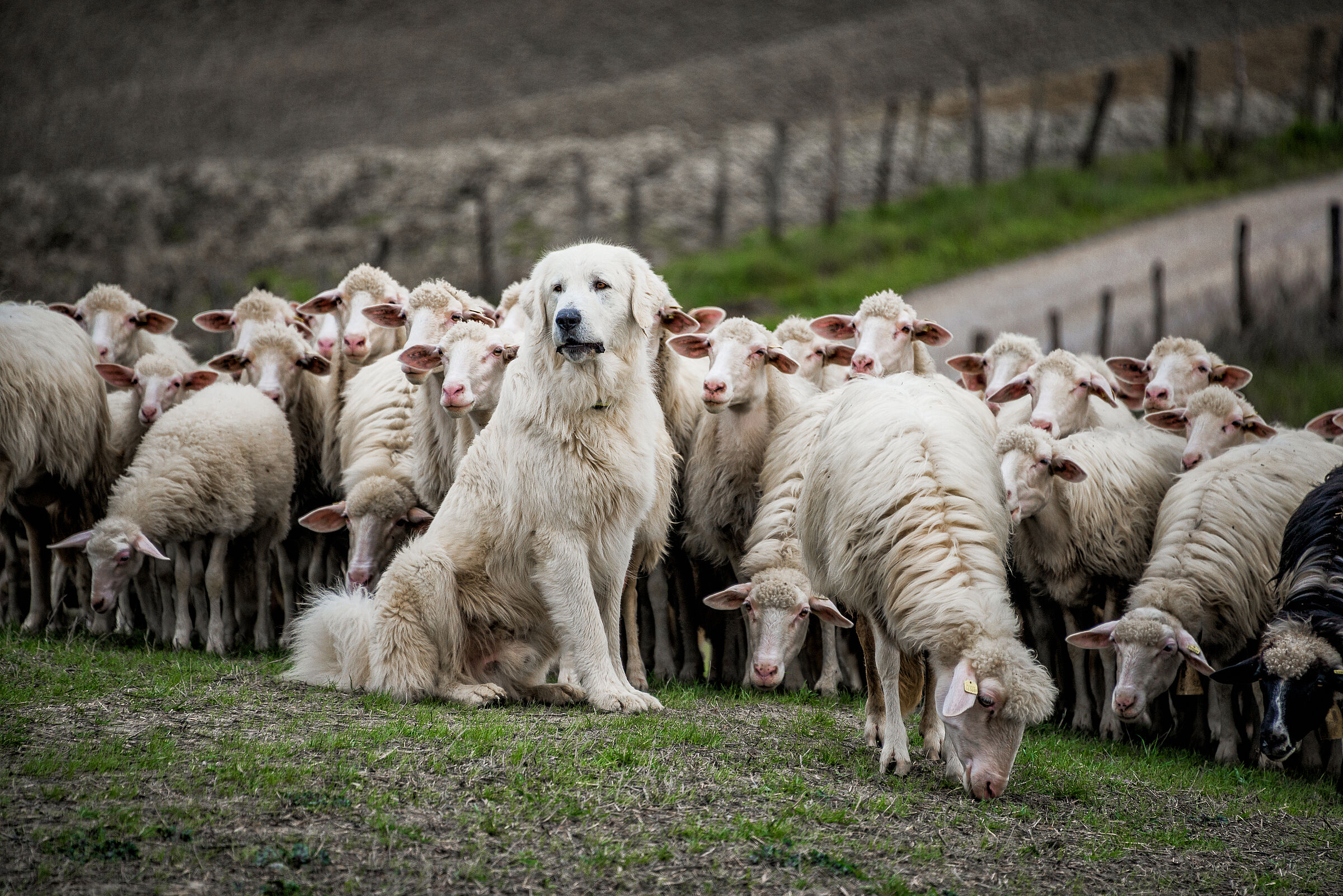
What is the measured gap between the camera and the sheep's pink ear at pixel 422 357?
7.62 metres

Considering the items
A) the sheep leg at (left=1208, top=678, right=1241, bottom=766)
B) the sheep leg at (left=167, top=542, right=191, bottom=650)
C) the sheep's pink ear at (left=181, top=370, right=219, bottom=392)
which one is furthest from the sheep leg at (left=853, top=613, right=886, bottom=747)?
the sheep's pink ear at (left=181, top=370, right=219, bottom=392)

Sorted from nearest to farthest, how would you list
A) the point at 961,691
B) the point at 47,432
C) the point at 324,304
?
the point at 961,691, the point at 47,432, the point at 324,304

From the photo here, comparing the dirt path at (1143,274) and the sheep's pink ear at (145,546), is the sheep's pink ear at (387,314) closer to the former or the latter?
the sheep's pink ear at (145,546)

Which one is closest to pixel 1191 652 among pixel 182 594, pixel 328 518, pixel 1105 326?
pixel 328 518

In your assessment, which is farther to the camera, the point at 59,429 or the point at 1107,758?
the point at 59,429

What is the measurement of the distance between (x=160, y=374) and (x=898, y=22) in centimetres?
3104

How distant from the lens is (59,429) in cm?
821

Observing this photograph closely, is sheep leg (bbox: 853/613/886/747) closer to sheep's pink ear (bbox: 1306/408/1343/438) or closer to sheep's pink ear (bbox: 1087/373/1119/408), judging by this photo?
sheep's pink ear (bbox: 1087/373/1119/408)

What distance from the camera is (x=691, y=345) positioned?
8.22m

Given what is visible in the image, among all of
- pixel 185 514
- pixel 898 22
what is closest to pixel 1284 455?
pixel 185 514

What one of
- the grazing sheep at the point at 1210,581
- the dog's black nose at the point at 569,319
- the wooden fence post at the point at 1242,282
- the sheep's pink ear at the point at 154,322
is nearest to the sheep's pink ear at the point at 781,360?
the dog's black nose at the point at 569,319

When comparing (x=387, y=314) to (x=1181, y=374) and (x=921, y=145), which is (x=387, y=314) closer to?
(x=1181, y=374)

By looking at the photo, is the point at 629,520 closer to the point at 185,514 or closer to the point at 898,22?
the point at 185,514

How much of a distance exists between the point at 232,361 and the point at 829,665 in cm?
508
